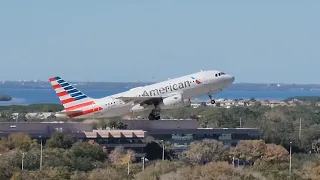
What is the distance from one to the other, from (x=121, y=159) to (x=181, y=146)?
20.9 metres

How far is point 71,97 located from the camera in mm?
117375

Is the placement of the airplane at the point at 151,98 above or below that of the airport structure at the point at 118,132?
above

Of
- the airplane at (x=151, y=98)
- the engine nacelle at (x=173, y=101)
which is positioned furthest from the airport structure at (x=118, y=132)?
the engine nacelle at (x=173, y=101)

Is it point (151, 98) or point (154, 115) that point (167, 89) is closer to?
point (151, 98)

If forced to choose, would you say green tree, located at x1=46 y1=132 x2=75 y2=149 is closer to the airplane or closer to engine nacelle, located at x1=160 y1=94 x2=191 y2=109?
the airplane

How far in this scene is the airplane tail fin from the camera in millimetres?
116125

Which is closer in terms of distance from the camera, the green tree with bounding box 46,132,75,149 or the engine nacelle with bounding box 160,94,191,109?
the engine nacelle with bounding box 160,94,191,109

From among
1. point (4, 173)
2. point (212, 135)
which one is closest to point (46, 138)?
point (212, 135)

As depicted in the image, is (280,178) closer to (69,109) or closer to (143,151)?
(69,109)

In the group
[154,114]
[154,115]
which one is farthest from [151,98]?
[154,115]

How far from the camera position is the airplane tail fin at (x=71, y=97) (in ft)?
381

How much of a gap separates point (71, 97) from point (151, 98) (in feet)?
25.2

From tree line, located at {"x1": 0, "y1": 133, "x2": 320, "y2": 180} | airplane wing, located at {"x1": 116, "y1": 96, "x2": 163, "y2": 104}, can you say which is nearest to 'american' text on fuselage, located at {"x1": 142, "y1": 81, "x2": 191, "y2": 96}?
airplane wing, located at {"x1": 116, "y1": 96, "x2": 163, "y2": 104}

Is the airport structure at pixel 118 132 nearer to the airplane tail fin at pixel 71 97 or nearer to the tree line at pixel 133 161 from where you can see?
the tree line at pixel 133 161
